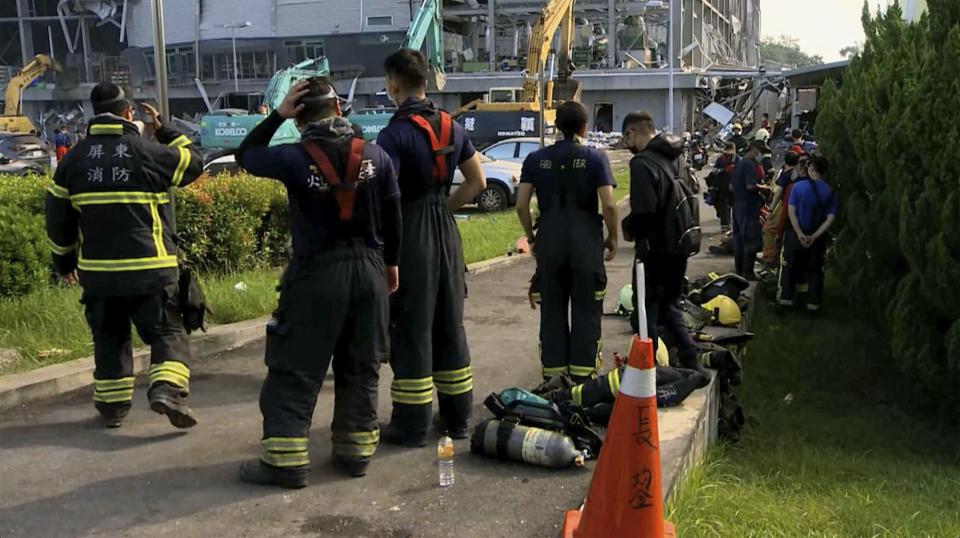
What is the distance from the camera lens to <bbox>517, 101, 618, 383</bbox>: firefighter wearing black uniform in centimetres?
513

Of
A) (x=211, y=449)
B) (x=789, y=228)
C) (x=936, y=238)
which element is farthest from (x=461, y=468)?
(x=789, y=228)

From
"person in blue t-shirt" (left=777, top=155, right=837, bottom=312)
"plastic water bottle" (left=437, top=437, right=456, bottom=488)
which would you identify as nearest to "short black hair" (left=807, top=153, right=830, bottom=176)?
"person in blue t-shirt" (left=777, top=155, right=837, bottom=312)

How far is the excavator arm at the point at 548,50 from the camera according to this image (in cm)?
2602

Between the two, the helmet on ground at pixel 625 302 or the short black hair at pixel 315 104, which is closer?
the short black hair at pixel 315 104

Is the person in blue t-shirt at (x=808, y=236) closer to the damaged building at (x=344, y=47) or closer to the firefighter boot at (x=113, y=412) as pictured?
the firefighter boot at (x=113, y=412)

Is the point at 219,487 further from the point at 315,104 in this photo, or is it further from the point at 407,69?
the point at 407,69

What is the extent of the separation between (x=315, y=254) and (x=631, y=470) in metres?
1.72

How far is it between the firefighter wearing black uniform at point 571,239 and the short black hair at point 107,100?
91.8 inches

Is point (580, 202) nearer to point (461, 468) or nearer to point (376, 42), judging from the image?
point (461, 468)

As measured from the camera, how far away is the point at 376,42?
5969cm

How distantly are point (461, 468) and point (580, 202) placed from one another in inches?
69.9

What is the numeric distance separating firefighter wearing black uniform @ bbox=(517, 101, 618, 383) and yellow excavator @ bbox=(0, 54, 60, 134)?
3501cm

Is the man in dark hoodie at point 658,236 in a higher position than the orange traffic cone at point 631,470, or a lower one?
higher

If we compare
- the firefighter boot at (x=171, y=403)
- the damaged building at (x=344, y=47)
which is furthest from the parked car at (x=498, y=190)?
the damaged building at (x=344, y=47)
